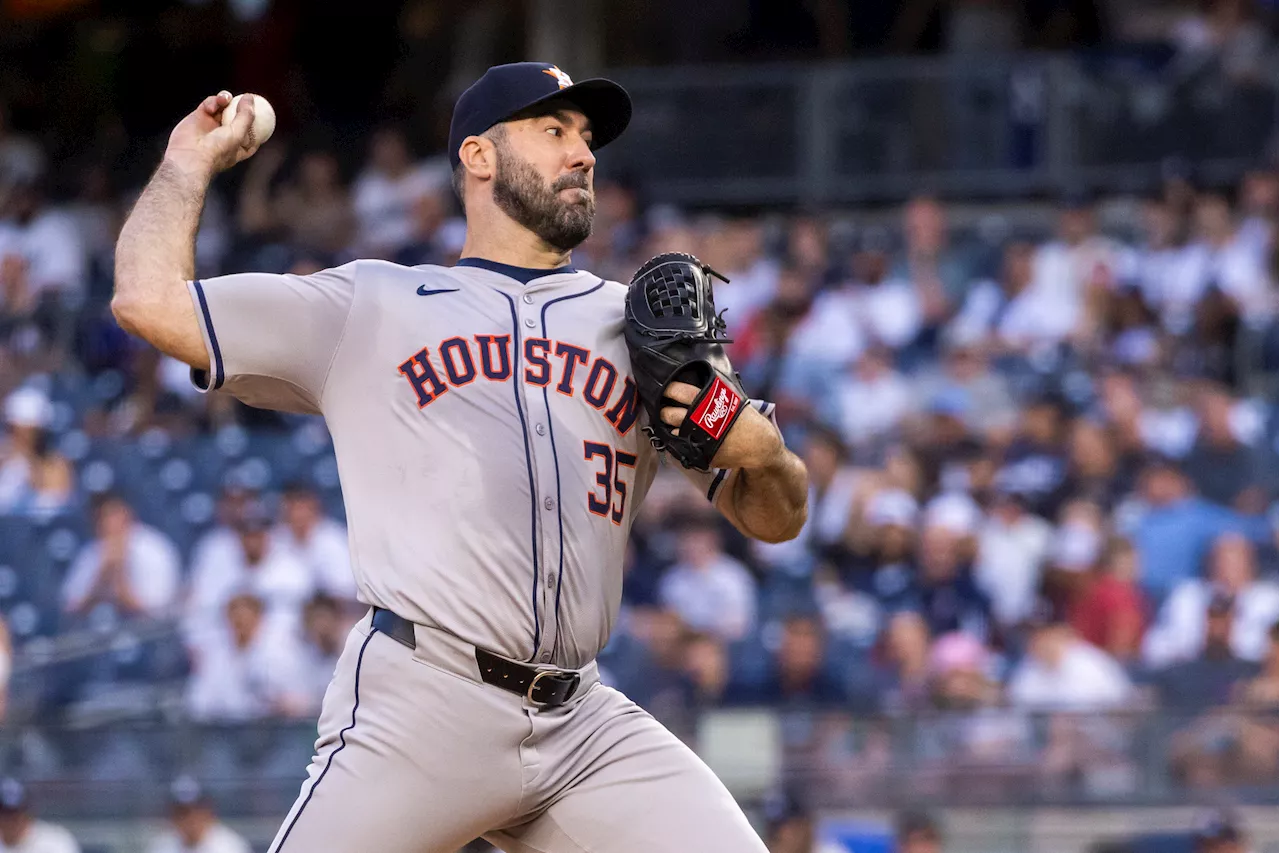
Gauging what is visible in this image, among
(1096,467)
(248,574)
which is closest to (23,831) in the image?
(248,574)

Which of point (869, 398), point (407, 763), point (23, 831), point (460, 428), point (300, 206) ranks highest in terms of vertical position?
point (460, 428)

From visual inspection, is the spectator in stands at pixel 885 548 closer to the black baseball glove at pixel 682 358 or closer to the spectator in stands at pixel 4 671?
the spectator in stands at pixel 4 671

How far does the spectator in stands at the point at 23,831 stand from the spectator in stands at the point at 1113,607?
3981 millimetres

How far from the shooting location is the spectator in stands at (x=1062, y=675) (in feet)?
22.9

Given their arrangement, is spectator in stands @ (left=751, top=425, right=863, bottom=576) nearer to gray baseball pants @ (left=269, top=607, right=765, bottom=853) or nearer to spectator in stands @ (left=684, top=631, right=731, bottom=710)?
spectator in stands @ (left=684, top=631, right=731, bottom=710)

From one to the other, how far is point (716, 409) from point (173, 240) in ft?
3.10

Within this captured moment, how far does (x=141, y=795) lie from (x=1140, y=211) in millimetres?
6095

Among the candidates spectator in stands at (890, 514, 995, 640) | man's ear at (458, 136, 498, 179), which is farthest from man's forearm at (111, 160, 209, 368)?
spectator in stands at (890, 514, 995, 640)

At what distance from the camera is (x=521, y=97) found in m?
3.36

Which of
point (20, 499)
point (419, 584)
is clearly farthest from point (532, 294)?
point (20, 499)

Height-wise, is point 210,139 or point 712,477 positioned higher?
point 210,139

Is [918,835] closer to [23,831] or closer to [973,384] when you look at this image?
[973,384]

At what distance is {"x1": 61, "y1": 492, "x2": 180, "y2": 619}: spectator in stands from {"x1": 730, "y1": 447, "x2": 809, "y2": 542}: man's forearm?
5.34 meters

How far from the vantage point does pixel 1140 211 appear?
1009cm
